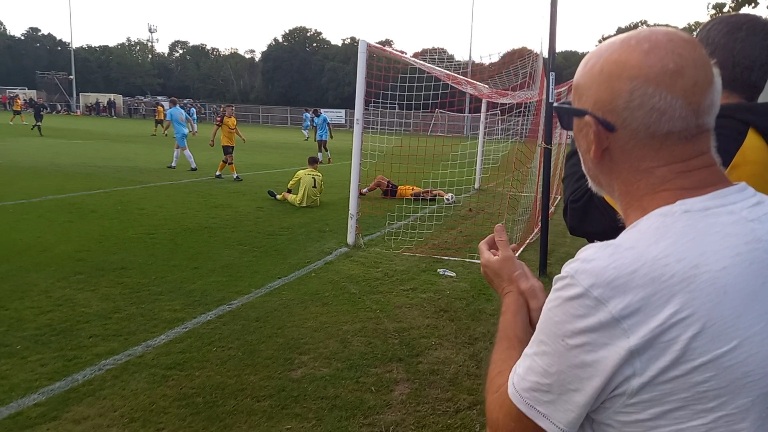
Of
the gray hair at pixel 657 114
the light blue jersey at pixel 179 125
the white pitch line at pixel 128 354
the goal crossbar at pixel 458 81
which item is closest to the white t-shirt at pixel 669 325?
the gray hair at pixel 657 114

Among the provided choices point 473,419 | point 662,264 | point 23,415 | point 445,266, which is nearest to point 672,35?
point 662,264

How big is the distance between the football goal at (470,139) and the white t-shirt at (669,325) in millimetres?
4566

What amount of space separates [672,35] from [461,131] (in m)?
15.2

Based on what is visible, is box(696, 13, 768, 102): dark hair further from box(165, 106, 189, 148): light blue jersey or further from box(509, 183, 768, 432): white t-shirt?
box(165, 106, 189, 148): light blue jersey

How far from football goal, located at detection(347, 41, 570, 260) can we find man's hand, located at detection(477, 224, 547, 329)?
4053mm

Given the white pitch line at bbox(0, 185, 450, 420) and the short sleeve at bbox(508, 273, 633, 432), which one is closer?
the short sleeve at bbox(508, 273, 633, 432)

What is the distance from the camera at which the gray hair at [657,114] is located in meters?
1.10

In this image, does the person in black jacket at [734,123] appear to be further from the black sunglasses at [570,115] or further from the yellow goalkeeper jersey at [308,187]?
the yellow goalkeeper jersey at [308,187]

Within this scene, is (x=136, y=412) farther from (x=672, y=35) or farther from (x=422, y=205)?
(x=422, y=205)

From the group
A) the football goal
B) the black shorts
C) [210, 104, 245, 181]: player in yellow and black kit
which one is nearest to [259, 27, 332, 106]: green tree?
[210, 104, 245, 181]: player in yellow and black kit

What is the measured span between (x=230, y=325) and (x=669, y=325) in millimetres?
4321

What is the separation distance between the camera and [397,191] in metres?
11.7

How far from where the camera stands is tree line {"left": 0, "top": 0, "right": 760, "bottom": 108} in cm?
6531

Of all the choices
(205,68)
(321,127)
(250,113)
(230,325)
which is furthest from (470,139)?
(205,68)
